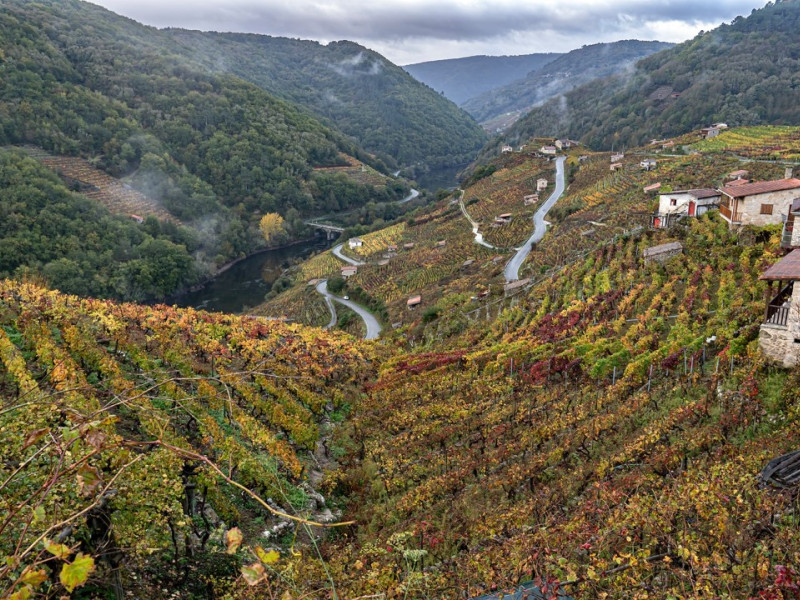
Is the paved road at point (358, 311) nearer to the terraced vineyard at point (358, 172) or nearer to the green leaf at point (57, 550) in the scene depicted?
→ the green leaf at point (57, 550)

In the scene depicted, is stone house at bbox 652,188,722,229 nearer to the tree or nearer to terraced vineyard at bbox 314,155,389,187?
the tree

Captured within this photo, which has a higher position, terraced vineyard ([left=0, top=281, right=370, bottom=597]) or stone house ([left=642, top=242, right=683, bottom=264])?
stone house ([left=642, top=242, right=683, bottom=264])

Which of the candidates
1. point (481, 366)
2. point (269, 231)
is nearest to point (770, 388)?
point (481, 366)

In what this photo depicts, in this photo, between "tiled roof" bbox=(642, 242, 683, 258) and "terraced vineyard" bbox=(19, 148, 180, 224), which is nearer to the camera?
"tiled roof" bbox=(642, 242, 683, 258)

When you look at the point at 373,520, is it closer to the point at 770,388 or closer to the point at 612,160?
the point at 770,388

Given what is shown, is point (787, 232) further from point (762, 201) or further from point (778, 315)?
point (778, 315)

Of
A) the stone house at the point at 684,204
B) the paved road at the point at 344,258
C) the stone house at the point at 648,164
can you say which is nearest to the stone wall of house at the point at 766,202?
the stone house at the point at 684,204

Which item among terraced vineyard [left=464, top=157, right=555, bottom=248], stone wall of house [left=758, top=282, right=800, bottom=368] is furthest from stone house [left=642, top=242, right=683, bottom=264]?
terraced vineyard [left=464, top=157, right=555, bottom=248]
